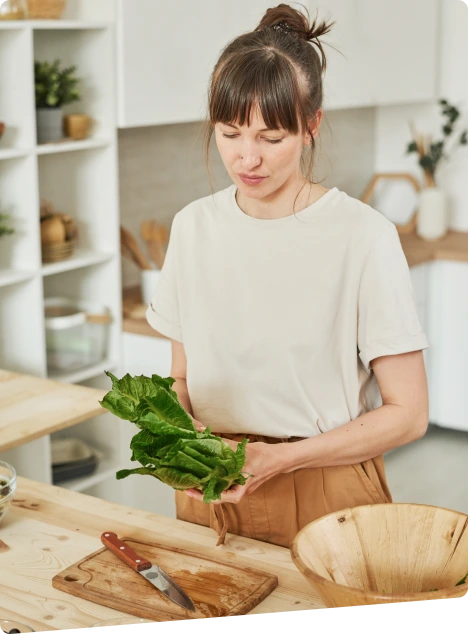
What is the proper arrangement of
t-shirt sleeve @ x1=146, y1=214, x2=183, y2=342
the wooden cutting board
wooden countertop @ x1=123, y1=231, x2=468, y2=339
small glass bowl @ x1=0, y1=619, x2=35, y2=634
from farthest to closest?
wooden countertop @ x1=123, y1=231, x2=468, y2=339, t-shirt sleeve @ x1=146, y1=214, x2=183, y2=342, the wooden cutting board, small glass bowl @ x1=0, y1=619, x2=35, y2=634

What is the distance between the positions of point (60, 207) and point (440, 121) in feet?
7.39

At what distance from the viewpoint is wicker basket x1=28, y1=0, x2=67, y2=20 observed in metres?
2.67

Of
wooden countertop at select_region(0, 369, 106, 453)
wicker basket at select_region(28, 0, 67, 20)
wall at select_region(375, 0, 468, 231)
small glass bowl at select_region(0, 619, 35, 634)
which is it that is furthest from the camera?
wall at select_region(375, 0, 468, 231)

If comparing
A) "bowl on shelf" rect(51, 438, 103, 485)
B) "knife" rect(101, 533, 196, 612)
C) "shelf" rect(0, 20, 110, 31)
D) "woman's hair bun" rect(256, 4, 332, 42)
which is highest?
"shelf" rect(0, 20, 110, 31)

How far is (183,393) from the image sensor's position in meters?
1.72

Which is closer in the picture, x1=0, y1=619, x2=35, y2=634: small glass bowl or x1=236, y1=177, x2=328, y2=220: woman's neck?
x1=0, y1=619, x2=35, y2=634: small glass bowl

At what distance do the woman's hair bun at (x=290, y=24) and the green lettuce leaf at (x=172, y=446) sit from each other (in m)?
0.64

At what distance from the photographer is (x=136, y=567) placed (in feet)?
4.32

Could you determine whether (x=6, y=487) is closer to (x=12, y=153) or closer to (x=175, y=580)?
(x=175, y=580)

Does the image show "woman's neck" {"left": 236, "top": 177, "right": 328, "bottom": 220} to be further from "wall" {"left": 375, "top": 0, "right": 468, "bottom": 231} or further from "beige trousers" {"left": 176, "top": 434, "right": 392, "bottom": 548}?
"wall" {"left": 375, "top": 0, "right": 468, "bottom": 231}

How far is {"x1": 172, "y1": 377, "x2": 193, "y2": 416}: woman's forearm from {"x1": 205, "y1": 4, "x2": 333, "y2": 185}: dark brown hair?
52 cm

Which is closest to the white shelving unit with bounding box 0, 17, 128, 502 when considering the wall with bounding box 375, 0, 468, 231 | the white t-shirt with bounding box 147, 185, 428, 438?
the white t-shirt with bounding box 147, 185, 428, 438

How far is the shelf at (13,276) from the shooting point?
2.71m

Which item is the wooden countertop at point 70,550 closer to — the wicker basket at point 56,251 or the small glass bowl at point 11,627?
the small glass bowl at point 11,627
